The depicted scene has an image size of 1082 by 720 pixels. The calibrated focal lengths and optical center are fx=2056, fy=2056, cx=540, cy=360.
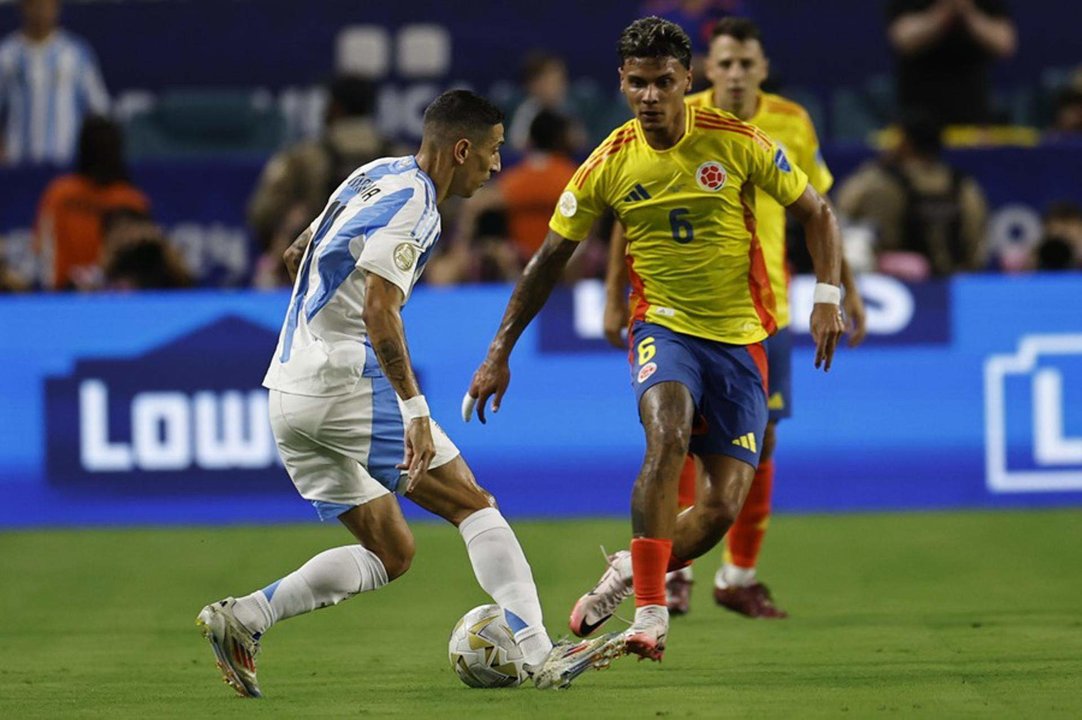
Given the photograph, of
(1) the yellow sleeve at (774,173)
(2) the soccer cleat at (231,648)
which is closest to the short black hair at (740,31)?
(1) the yellow sleeve at (774,173)

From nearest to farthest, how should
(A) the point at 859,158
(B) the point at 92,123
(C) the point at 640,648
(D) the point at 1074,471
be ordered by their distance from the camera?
(C) the point at 640,648 < (D) the point at 1074,471 < (B) the point at 92,123 < (A) the point at 859,158

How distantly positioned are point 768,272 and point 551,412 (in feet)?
11.6

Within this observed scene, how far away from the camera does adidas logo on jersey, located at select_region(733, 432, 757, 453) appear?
767cm

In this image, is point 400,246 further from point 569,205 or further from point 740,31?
point 740,31

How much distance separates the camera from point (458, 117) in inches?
274

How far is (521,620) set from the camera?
22.6ft

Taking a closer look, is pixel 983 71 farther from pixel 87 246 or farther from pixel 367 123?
pixel 87 246

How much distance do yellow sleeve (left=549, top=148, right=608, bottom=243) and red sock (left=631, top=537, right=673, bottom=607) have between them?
1.16 metres

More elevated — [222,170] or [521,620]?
[222,170]

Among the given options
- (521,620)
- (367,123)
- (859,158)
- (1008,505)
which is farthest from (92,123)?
(521,620)

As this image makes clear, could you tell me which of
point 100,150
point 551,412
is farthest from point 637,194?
point 100,150

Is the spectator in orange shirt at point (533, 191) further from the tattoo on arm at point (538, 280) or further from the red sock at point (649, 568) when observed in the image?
the red sock at point (649, 568)

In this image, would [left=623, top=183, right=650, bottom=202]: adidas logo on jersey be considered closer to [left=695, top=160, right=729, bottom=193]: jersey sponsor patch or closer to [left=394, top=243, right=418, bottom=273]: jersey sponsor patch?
[left=695, top=160, right=729, bottom=193]: jersey sponsor patch

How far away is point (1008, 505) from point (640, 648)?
5.61 metres
